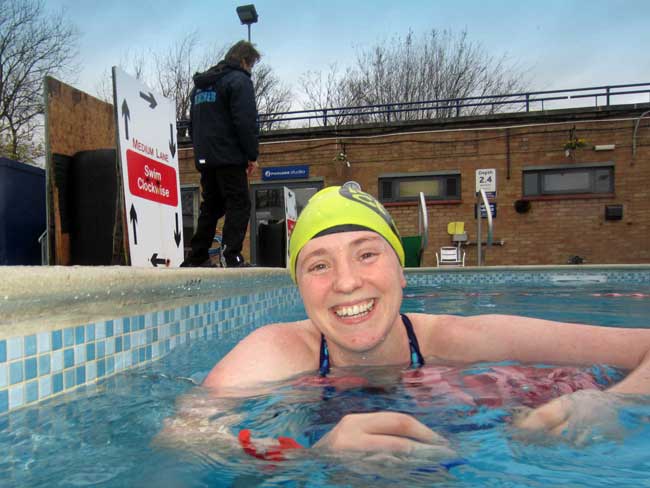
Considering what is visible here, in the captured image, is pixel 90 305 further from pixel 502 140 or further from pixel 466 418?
pixel 502 140

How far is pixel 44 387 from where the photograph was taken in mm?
1757

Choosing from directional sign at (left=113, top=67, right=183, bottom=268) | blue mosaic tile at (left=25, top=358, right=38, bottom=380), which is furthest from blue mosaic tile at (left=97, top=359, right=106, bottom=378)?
directional sign at (left=113, top=67, right=183, bottom=268)

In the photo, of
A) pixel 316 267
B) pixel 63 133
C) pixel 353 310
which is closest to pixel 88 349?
pixel 316 267

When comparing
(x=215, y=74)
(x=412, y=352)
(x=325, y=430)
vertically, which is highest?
(x=215, y=74)

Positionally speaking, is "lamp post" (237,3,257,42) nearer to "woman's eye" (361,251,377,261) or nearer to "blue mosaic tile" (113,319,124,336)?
"blue mosaic tile" (113,319,124,336)

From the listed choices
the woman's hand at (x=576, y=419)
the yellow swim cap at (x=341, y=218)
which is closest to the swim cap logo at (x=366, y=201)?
the yellow swim cap at (x=341, y=218)

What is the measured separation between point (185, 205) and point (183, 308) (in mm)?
10766

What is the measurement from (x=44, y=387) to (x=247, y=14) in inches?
475

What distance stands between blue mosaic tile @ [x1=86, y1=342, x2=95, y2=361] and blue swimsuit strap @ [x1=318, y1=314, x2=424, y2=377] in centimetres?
91

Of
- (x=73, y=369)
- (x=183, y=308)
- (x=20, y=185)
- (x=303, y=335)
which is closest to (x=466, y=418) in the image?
(x=303, y=335)

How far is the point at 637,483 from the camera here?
111cm

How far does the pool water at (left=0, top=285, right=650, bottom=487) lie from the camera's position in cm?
114

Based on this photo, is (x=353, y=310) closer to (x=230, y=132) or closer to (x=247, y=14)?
(x=230, y=132)

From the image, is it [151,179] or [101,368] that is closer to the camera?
[101,368]
